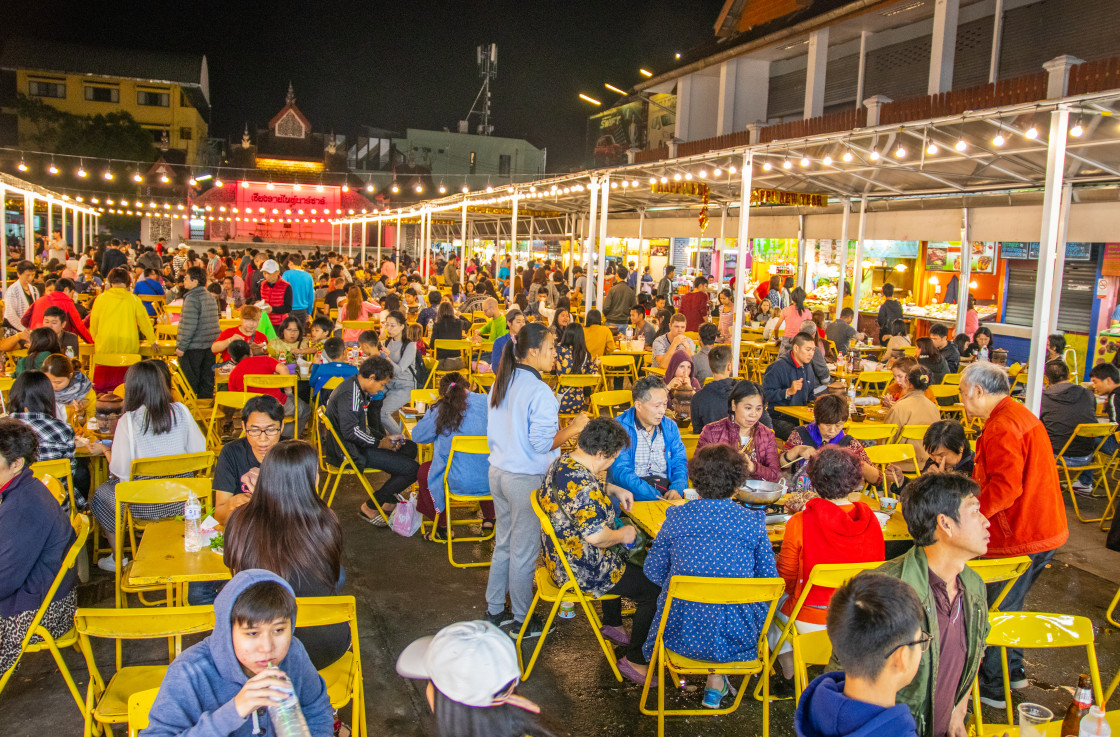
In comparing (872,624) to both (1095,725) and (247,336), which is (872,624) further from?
(247,336)

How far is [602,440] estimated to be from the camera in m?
3.71

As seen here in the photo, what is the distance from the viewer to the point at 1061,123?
6.13m

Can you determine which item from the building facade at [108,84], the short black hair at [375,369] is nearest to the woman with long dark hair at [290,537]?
the short black hair at [375,369]

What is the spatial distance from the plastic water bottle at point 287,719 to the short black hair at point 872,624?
1.41 meters

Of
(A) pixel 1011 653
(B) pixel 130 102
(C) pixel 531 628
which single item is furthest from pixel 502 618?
(B) pixel 130 102

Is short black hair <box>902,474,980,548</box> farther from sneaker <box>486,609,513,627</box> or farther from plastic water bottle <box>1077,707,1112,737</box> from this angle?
sneaker <box>486,609,513,627</box>

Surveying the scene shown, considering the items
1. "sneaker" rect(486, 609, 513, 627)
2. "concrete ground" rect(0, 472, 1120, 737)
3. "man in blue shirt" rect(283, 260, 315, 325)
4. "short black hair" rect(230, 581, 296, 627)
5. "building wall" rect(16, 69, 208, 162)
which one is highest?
"building wall" rect(16, 69, 208, 162)

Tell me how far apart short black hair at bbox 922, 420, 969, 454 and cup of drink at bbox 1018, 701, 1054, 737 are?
7.58 ft

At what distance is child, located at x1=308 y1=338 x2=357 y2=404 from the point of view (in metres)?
7.03

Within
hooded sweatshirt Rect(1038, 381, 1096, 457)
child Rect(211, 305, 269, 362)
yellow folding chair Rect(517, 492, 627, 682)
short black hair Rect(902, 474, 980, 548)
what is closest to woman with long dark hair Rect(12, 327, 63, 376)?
child Rect(211, 305, 269, 362)

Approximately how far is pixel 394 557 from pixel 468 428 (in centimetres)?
98

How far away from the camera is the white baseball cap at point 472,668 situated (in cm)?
171

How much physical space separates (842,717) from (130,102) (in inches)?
2322

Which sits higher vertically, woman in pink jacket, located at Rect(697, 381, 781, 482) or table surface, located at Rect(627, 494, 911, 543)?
woman in pink jacket, located at Rect(697, 381, 781, 482)
